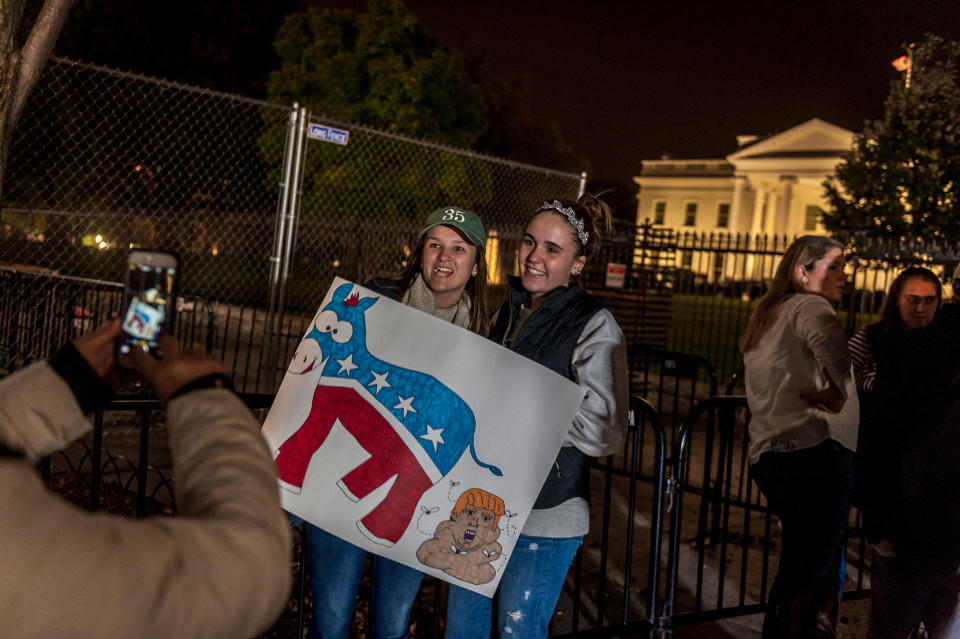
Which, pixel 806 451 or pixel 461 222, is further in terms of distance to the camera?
pixel 806 451

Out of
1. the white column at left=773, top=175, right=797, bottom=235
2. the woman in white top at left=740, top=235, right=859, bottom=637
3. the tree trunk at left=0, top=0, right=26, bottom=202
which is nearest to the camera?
the woman in white top at left=740, top=235, right=859, bottom=637

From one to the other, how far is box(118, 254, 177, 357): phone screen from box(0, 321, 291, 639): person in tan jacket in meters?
0.04

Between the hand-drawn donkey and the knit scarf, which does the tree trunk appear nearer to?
the knit scarf

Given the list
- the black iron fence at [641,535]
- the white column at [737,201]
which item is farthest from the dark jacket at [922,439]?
the white column at [737,201]

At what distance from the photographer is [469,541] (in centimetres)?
235

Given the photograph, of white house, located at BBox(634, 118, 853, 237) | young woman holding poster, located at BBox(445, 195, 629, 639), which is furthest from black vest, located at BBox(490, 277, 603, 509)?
white house, located at BBox(634, 118, 853, 237)

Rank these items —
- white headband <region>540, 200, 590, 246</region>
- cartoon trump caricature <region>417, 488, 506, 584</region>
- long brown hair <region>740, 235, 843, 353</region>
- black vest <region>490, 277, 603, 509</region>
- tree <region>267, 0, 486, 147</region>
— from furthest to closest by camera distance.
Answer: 1. tree <region>267, 0, 486, 147</region>
2. long brown hair <region>740, 235, 843, 353</region>
3. white headband <region>540, 200, 590, 246</region>
4. black vest <region>490, 277, 603, 509</region>
5. cartoon trump caricature <region>417, 488, 506, 584</region>

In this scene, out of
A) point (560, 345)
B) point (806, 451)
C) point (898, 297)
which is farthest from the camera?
point (898, 297)

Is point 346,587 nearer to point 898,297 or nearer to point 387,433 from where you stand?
point 387,433

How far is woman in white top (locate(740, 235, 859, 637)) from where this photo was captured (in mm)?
3297

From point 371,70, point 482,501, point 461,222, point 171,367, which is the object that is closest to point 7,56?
point 461,222

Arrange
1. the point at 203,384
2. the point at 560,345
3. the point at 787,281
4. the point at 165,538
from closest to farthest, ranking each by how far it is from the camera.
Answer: the point at 165,538, the point at 203,384, the point at 560,345, the point at 787,281

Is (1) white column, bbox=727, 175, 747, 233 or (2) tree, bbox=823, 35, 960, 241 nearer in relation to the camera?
(2) tree, bbox=823, 35, 960, 241

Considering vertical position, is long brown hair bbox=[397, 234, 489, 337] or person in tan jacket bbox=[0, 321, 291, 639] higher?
long brown hair bbox=[397, 234, 489, 337]
